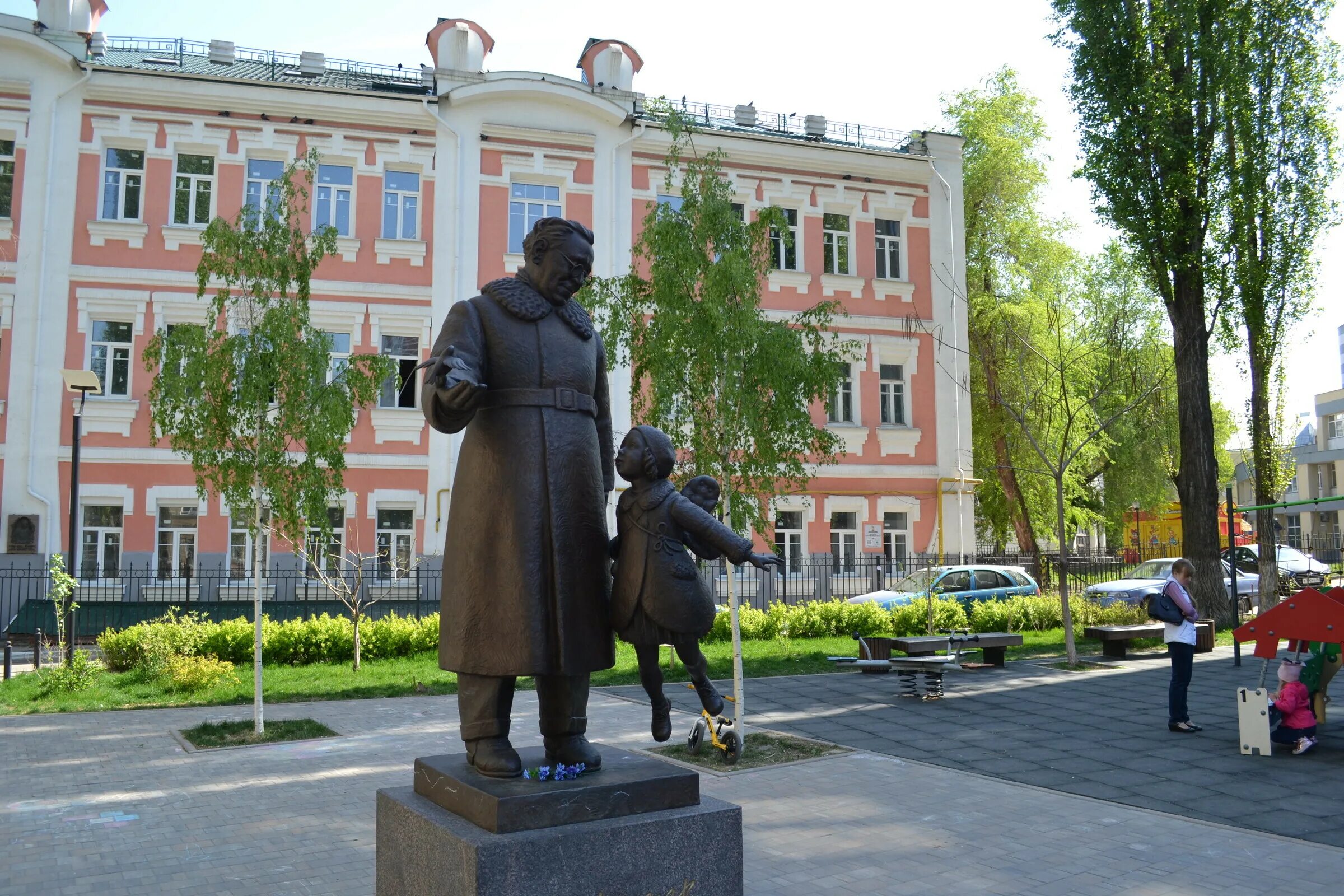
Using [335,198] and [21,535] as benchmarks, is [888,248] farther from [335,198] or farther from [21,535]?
[21,535]

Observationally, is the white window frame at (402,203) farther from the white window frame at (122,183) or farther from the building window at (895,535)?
the building window at (895,535)

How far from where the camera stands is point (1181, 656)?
32.9ft

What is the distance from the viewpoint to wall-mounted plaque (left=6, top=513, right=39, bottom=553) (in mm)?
19328

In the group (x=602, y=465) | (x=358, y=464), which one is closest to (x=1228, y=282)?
(x=358, y=464)

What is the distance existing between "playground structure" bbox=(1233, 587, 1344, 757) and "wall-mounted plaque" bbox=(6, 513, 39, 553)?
19796mm

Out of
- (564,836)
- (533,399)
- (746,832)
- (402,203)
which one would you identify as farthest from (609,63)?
(564,836)

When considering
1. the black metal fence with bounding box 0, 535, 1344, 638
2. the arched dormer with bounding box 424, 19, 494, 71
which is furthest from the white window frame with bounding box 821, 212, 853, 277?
the arched dormer with bounding box 424, 19, 494, 71

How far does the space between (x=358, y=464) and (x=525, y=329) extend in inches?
722

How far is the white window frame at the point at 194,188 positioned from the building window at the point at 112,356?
2500 millimetres

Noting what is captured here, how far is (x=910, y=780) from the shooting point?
317 inches

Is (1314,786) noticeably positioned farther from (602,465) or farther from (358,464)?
(358,464)

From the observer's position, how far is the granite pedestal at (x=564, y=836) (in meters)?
3.40

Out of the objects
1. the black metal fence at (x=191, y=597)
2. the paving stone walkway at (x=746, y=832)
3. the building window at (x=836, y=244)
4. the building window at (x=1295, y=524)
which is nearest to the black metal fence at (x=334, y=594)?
the black metal fence at (x=191, y=597)

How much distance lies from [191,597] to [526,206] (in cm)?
1061
